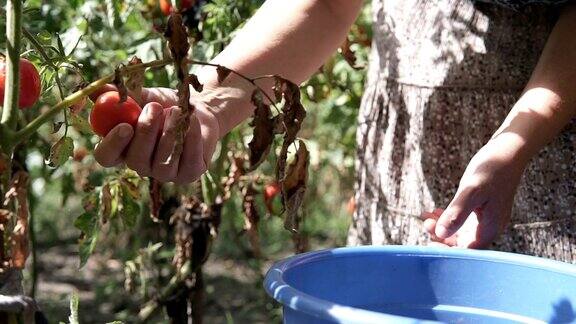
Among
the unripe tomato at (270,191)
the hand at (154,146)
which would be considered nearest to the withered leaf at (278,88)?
the hand at (154,146)

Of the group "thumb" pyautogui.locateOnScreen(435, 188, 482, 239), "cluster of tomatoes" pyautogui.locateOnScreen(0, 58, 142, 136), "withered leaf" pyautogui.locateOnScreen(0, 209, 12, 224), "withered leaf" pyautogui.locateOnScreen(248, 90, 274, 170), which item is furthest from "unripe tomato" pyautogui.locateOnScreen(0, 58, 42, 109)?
"thumb" pyautogui.locateOnScreen(435, 188, 482, 239)

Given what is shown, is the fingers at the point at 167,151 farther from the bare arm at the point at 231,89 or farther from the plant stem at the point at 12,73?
the plant stem at the point at 12,73

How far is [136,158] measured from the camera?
3.80 feet

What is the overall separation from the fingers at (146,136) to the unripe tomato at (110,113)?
1 centimetres

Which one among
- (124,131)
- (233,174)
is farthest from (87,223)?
(124,131)

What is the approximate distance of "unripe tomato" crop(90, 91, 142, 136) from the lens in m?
1.09

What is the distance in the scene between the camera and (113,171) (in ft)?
6.51

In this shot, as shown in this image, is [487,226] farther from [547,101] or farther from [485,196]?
[547,101]

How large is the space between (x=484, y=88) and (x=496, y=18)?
0.09m

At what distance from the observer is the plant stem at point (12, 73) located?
3.15 feet

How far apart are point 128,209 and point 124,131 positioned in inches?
20.3

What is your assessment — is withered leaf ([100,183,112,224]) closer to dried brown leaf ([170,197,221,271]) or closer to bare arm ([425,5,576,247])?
dried brown leaf ([170,197,221,271])

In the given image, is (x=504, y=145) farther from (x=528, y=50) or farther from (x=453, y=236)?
(x=528, y=50)

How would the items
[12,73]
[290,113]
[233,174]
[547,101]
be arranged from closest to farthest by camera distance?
[12,73]
[290,113]
[547,101]
[233,174]
